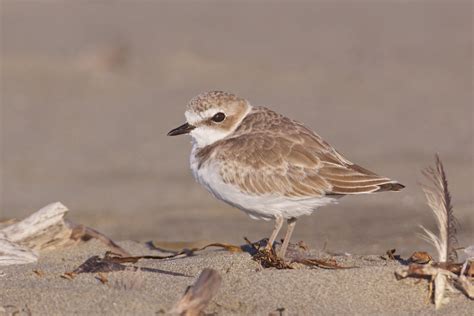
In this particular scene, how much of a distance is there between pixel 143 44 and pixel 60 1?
4.26 metres

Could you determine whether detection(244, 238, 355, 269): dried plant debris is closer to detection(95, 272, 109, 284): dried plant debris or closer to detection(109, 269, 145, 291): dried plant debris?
detection(109, 269, 145, 291): dried plant debris

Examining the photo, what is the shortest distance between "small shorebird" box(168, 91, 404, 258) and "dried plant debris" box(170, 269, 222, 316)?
1.05m

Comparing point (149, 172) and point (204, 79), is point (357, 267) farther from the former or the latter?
point (204, 79)

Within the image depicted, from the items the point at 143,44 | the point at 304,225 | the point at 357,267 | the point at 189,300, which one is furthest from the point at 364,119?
the point at 189,300

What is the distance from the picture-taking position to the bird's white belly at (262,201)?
522 centimetres

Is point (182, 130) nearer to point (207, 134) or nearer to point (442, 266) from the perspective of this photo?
point (207, 134)

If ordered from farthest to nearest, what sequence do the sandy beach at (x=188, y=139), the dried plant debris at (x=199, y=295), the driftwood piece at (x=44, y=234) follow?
the driftwood piece at (x=44, y=234) → the sandy beach at (x=188, y=139) → the dried plant debris at (x=199, y=295)

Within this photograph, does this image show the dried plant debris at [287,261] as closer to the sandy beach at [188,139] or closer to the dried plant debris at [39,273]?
the sandy beach at [188,139]

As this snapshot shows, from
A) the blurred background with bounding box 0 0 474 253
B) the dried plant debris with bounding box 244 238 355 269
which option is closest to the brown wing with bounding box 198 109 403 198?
the dried plant debris with bounding box 244 238 355 269

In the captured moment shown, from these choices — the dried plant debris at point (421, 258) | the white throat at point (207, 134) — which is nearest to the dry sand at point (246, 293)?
the dried plant debris at point (421, 258)

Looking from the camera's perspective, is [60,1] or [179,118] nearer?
[179,118]

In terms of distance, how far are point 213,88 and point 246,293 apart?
7.78 m

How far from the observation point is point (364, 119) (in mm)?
10742

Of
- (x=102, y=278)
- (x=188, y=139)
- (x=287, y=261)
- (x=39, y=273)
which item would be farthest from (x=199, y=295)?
(x=188, y=139)
